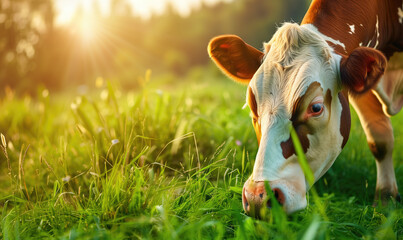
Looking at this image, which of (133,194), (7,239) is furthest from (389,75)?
(7,239)

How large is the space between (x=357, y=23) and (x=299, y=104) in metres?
1.09

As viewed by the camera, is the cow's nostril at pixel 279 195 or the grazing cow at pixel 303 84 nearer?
the cow's nostril at pixel 279 195

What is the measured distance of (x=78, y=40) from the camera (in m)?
15.6

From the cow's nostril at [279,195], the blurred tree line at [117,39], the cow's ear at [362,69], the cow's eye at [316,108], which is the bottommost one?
the blurred tree line at [117,39]

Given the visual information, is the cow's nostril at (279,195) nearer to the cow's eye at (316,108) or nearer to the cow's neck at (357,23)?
the cow's eye at (316,108)

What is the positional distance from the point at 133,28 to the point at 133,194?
1388 inches

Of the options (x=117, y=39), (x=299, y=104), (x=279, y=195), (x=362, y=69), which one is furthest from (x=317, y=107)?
(x=117, y=39)

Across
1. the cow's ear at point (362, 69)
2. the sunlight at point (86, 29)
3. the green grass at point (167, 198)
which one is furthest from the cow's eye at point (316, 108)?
the sunlight at point (86, 29)

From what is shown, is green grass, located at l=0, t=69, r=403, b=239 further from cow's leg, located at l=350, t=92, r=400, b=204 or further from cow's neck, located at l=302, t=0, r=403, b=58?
cow's neck, located at l=302, t=0, r=403, b=58

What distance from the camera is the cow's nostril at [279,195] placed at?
70.2 inches

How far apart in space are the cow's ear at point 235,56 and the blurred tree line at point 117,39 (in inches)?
13.9

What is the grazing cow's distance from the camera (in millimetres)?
1905

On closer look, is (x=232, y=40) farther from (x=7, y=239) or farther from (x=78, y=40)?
(x=78, y=40)

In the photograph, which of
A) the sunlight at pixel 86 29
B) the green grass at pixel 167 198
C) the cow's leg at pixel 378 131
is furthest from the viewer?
the sunlight at pixel 86 29
